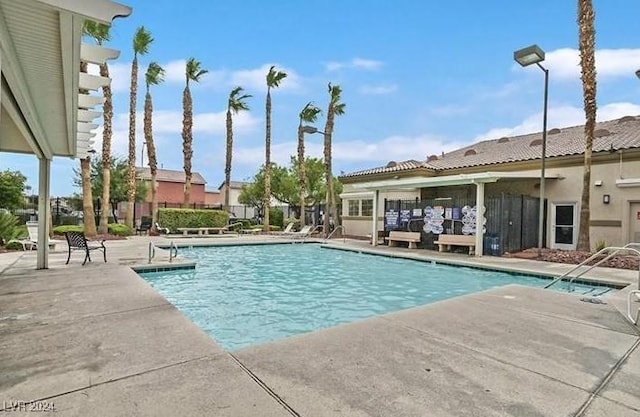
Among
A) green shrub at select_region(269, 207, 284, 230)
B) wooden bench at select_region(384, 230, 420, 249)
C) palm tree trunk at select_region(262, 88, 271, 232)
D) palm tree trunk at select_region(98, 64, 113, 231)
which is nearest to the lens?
wooden bench at select_region(384, 230, 420, 249)

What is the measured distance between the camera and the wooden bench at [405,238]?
51.8 feet

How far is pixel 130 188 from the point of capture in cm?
2144

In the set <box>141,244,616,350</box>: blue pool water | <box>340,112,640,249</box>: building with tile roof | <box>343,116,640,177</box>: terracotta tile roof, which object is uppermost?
<box>343,116,640,177</box>: terracotta tile roof

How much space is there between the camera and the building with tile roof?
1266cm

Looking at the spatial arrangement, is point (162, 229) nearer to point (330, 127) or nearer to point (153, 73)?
point (153, 73)

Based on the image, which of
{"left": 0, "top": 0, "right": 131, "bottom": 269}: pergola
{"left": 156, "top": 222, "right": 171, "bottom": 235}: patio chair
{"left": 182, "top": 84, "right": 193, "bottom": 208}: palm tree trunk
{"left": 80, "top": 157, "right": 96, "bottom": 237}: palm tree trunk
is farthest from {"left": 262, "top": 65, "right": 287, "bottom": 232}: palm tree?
{"left": 0, "top": 0, "right": 131, "bottom": 269}: pergola

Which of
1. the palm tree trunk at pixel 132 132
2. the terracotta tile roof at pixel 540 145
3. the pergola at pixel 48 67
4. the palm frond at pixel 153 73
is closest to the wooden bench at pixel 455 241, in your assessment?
the terracotta tile roof at pixel 540 145

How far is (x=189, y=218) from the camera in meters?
23.2

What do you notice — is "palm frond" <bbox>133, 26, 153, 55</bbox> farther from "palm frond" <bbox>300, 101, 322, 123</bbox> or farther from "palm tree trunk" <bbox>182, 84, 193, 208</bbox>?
"palm frond" <bbox>300, 101, 322, 123</bbox>

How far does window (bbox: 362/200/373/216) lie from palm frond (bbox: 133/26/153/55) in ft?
49.9

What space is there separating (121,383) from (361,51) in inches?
722

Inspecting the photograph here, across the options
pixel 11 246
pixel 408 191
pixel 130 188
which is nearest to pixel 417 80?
pixel 408 191

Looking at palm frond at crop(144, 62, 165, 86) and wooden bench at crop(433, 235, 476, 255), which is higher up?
palm frond at crop(144, 62, 165, 86)

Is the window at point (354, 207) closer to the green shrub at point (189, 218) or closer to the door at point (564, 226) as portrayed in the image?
the green shrub at point (189, 218)
